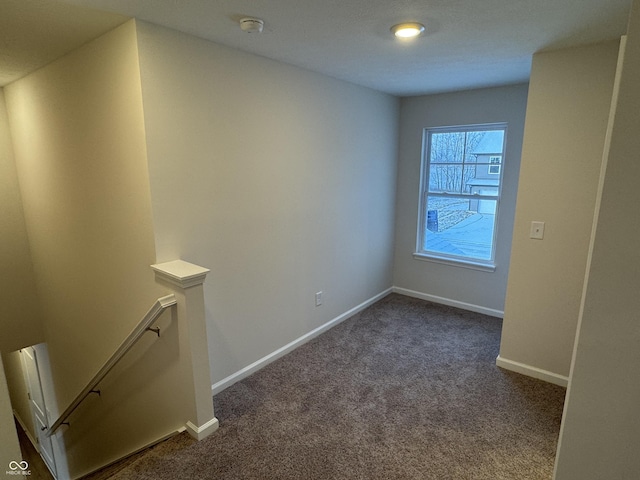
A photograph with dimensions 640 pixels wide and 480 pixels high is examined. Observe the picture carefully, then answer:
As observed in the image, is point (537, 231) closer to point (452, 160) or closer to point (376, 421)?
point (452, 160)

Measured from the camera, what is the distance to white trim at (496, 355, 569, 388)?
261 cm

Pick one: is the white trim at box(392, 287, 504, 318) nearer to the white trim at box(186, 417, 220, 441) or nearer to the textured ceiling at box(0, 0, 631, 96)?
the textured ceiling at box(0, 0, 631, 96)

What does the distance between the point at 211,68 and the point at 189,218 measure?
95cm

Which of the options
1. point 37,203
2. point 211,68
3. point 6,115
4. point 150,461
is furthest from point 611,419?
point 6,115

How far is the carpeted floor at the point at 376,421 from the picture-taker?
1.88 m

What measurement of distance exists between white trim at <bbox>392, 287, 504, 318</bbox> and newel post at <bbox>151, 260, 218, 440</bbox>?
2.88 meters

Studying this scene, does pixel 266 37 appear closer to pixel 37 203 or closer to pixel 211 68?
pixel 211 68

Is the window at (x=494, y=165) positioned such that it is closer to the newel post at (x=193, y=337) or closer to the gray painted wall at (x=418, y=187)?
the gray painted wall at (x=418, y=187)

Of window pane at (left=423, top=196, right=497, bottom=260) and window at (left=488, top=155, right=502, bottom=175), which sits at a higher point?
window at (left=488, top=155, right=502, bottom=175)

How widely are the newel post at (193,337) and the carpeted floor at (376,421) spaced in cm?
13

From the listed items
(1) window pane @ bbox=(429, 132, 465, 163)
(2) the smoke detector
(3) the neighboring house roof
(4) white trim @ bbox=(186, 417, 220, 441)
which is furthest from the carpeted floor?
(2) the smoke detector

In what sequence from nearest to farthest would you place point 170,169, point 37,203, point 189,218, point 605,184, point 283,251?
point 605,184 → point 170,169 → point 189,218 → point 283,251 → point 37,203

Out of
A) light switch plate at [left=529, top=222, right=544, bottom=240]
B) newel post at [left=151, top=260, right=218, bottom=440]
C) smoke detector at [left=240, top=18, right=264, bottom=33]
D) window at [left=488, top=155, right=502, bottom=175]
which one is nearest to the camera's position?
smoke detector at [left=240, top=18, right=264, bottom=33]

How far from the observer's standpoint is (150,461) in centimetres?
191
